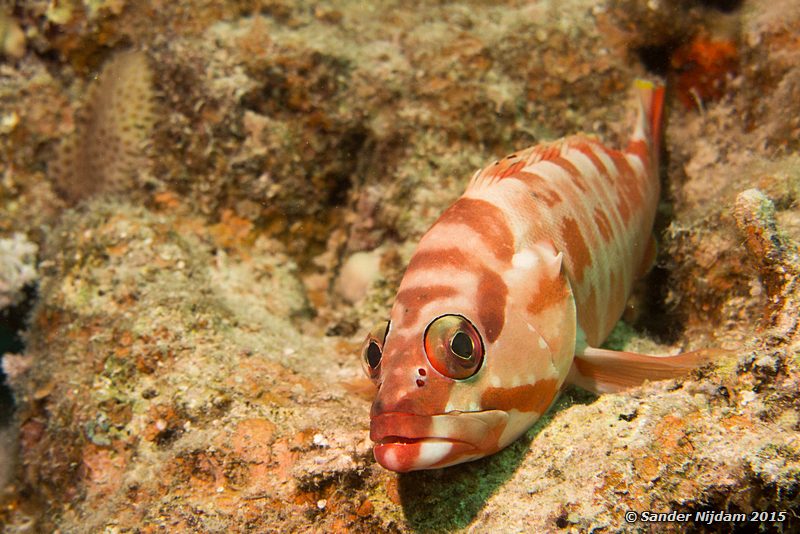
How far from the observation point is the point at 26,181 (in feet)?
17.3

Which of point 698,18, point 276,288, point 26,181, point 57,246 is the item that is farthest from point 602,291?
point 26,181

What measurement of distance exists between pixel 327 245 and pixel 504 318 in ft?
9.25

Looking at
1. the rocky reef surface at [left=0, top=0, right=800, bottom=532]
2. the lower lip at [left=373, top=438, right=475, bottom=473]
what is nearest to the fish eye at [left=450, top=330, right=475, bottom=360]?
the lower lip at [left=373, top=438, right=475, bottom=473]

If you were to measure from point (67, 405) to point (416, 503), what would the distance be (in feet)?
7.53

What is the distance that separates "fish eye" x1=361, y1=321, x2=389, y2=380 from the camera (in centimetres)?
226

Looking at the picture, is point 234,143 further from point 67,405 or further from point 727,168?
point 727,168

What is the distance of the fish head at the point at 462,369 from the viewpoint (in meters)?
1.99

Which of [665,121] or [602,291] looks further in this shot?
[665,121]

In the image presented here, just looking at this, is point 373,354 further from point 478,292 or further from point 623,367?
point 623,367

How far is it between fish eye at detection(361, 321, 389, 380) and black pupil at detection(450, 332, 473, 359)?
33 centimetres

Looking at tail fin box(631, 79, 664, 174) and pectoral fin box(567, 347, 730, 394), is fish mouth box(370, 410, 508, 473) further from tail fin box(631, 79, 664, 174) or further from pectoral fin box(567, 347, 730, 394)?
tail fin box(631, 79, 664, 174)

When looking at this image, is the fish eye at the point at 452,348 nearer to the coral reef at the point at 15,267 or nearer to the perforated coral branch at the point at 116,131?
the perforated coral branch at the point at 116,131

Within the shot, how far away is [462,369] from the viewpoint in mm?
2078

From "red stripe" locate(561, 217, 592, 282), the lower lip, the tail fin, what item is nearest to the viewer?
the lower lip
